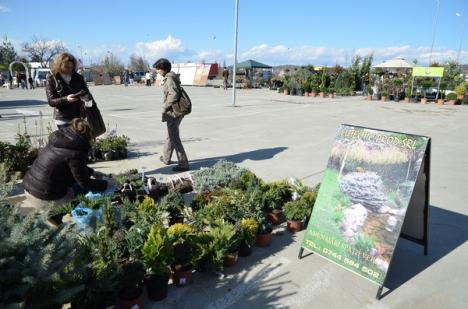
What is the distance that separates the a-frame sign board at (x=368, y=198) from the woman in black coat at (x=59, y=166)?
8.63ft

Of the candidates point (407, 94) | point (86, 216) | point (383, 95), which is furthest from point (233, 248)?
point (407, 94)

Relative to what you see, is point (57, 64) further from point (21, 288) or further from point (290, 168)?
point (290, 168)

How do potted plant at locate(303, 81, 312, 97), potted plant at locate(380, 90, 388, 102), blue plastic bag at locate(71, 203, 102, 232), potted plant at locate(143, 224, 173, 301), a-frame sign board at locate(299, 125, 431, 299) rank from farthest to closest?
potted plant at locate(303, 81, 312, 97) → potted plant at locate(380, 90, 388, 102) → blue plastic bag at locate(71, 203, 102, 232) → a-frame sign board at locate(299, 125, 431, 299) → potted plant at locate(143, 224, 173, 301)

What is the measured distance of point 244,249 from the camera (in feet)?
12.2

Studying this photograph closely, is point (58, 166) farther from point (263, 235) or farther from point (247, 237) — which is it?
point (263, 235)

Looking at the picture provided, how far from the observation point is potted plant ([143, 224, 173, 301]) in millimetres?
2893

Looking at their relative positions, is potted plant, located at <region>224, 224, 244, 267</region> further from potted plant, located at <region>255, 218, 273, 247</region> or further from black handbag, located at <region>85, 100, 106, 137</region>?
black handbag, located at <region>85, 100, 106, 137</region>

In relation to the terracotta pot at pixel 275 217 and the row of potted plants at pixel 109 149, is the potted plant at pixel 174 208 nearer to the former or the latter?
the terracotta pot at pixel 275 217

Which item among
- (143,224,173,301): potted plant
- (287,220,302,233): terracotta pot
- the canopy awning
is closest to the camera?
(143,224,173,301): potted plant

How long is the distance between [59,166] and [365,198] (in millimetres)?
3263

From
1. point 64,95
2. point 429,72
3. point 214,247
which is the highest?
point 429,72

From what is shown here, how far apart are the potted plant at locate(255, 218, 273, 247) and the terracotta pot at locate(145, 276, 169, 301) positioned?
129 cm

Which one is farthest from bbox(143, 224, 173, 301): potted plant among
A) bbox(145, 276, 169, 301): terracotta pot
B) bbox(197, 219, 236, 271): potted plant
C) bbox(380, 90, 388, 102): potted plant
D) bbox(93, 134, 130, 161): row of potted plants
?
bbox(380, 90, 388, 102): potted plant

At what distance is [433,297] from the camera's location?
321 cm
